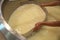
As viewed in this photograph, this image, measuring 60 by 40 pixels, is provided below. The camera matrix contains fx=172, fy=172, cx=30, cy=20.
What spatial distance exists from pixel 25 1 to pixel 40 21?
16 cm

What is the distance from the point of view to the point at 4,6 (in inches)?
28.3

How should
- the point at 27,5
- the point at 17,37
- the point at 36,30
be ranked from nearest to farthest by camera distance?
the point at 17,37, the point at 36,30, the point at 27,5

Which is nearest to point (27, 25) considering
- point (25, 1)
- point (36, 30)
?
point (36, 30)

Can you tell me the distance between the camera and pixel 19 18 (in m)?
0.75

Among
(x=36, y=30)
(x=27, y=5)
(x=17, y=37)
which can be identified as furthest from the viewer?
(x=27, y=5)

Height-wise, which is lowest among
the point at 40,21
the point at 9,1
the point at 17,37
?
the point at 17,37

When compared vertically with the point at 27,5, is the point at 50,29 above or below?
below

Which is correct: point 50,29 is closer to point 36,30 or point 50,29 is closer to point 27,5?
point 36,30

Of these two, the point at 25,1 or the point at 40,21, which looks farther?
the point at 25,1

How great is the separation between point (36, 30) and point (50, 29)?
0.06 meters

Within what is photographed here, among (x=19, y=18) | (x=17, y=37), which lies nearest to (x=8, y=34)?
(x=17, y=37)

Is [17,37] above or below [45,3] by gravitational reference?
below

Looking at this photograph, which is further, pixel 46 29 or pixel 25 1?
pixel 25 1

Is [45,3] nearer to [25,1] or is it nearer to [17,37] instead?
[25,1]
